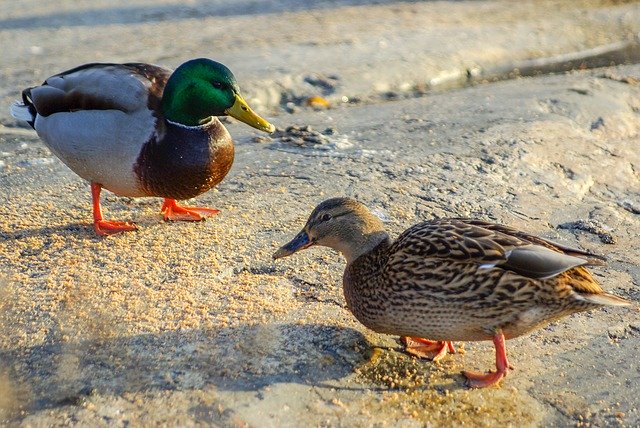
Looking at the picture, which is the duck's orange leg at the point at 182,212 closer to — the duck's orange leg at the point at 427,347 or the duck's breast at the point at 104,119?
the duck's breast at the point at 104,119

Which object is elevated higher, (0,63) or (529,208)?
(529,208)

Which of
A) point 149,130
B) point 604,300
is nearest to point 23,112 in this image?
point 149,130

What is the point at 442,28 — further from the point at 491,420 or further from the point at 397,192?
the point at 491,420

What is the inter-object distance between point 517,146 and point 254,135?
189 centimetres

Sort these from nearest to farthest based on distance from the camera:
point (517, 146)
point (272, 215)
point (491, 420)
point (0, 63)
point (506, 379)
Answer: point (491, 420) → point (506, 379) → point (272, 215) → point (517, 146) → point (0, 63)

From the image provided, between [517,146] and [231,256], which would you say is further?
[517,146]

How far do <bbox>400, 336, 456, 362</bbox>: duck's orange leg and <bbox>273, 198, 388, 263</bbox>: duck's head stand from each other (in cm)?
46

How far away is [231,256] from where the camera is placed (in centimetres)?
479

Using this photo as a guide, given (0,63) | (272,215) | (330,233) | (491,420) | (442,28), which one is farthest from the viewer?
(442,28)

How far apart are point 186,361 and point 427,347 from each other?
1071 millimetres

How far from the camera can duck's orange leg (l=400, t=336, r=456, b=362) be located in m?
4.02

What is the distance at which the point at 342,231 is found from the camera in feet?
13.8

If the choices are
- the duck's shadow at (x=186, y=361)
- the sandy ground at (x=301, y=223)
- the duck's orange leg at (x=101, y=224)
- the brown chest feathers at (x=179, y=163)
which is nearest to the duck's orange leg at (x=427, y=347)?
the sandy ground at (x=301, y=223)

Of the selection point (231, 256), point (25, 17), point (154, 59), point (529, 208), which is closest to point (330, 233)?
point (231, 256)
